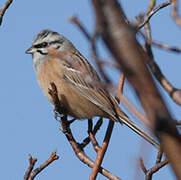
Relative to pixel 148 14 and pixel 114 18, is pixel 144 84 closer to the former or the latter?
pixel 114 18

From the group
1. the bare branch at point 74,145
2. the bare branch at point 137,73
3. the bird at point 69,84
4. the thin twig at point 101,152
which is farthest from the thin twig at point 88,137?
the bare branch at point 137,73

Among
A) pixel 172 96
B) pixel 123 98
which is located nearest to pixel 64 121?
pixel 172 96

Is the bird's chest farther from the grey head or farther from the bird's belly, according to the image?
the grey head

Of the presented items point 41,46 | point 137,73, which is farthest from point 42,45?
point 137,73

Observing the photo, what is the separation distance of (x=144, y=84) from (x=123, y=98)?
170mm

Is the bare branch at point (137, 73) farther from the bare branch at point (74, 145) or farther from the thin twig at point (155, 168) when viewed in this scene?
the bare branch at point (74, 145)

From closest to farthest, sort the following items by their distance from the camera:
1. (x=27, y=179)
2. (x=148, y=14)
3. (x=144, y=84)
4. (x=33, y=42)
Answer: (x=144, y=84), (x=148, y=14), (x=27, y=179), (x=33, y=42)

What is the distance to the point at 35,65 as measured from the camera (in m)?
5.63

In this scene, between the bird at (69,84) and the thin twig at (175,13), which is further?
the bird at (69,84)

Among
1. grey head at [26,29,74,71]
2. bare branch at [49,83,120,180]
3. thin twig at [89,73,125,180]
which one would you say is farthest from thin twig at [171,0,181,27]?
grey head at [26,29,74,71]

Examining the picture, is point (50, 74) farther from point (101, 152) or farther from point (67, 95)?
point (101, 152)

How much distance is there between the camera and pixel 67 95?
545 cm

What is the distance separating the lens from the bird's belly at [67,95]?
5395 millimetres

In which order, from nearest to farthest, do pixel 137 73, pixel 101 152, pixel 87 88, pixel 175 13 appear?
pixel 137 73 < pixel 175 13 < pixel 101 152 < pixel 87 88
